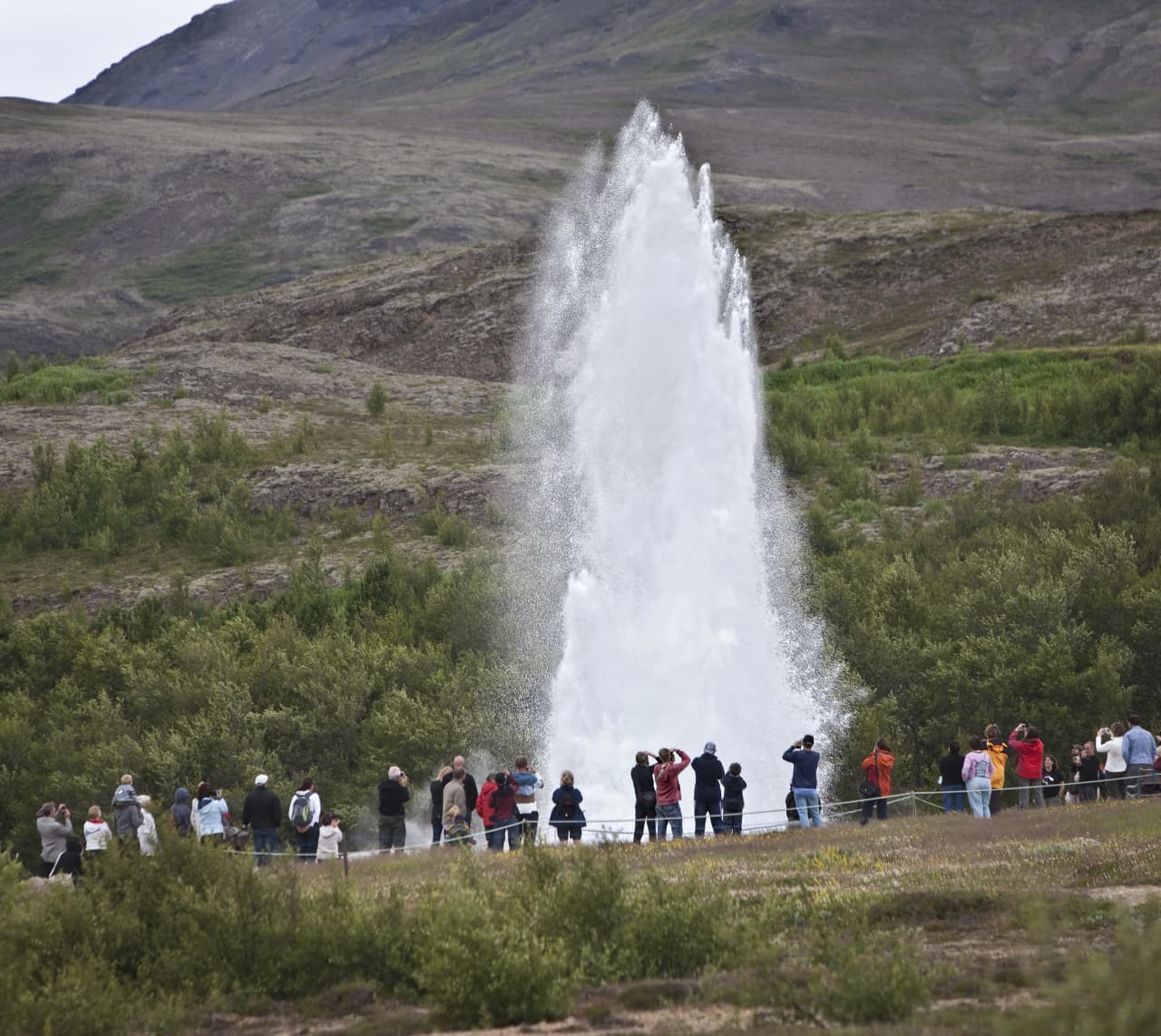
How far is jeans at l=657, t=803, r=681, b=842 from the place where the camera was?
2473 centimetres

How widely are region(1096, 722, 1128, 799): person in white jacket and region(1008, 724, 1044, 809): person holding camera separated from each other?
944 millimetres

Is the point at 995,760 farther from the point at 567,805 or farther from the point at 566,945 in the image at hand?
the point at 566,945

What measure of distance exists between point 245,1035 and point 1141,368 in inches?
2442

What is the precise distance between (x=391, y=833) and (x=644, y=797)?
12.3 ft

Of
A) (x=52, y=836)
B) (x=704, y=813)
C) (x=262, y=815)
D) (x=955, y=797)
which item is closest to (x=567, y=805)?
(x=704, y=813)

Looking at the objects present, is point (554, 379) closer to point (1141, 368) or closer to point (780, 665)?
point (1141, 368)

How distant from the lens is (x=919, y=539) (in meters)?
58.4

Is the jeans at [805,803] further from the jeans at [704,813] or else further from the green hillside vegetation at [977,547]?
the green hillside vegetation at [977,547]

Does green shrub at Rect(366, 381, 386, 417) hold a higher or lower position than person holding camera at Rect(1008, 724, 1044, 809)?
higher

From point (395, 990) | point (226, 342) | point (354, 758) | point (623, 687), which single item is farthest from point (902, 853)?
point (226, 342)

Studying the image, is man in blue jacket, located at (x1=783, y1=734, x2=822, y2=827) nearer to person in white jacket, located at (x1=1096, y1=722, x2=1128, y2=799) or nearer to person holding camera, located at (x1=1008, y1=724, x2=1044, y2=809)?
person holding camera, located at (x1=1008, y1=724, x2=1044, y2=809)

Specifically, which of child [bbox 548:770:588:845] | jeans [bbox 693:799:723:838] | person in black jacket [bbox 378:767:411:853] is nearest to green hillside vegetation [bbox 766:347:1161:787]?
jeans [bbox 693:799:723:838]

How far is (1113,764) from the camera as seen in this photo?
2691 cm

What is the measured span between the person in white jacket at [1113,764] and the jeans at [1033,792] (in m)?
0.94
